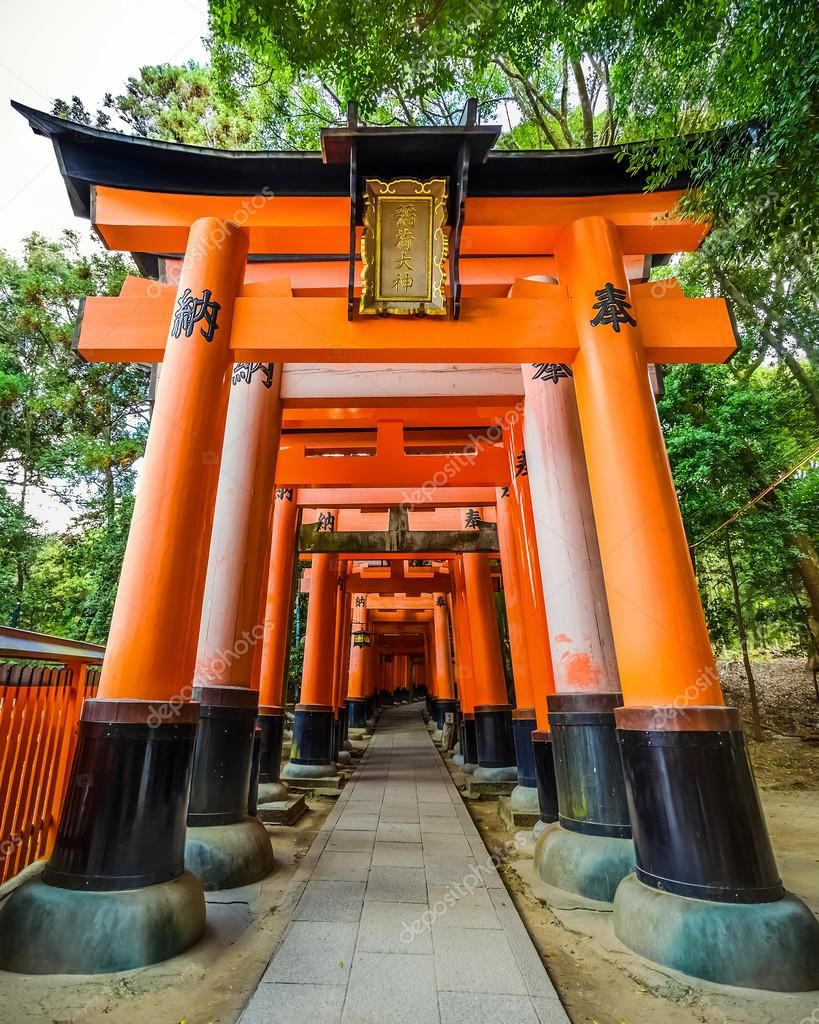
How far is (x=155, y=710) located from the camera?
3229 millimetres

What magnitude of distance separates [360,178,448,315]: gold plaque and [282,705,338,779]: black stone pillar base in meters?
8.42

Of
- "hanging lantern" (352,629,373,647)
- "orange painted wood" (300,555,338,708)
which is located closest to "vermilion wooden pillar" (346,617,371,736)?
"hanging lantern" (352,629,373,647)

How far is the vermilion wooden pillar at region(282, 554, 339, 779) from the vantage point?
10141mm

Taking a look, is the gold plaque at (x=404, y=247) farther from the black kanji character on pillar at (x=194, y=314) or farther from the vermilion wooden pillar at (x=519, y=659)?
the vermilion wooden pillar at (x=519, y=659)

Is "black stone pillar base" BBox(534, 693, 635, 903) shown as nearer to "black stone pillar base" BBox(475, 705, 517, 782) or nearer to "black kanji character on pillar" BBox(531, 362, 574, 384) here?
"black kanji character on pillar" BBox(531, 362, 574, 384)

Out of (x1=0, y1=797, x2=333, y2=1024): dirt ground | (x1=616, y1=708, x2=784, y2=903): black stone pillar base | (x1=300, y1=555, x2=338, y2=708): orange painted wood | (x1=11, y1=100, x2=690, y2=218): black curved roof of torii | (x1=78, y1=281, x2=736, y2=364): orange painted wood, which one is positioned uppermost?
(x1=11, y1=100, x2=690, y2=218): black curved roof of torii

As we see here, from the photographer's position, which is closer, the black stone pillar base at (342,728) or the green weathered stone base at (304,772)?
the green weathered stone base at (304,772)

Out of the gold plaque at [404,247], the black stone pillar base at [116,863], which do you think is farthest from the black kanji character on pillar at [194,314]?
the black stone pillar base at [116,863]

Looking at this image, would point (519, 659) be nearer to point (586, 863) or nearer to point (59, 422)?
point (586, 863)

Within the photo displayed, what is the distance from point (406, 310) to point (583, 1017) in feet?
14.5

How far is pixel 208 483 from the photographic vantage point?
386 centimetres

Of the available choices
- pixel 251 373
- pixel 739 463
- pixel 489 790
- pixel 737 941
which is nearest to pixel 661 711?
pixel 737 941

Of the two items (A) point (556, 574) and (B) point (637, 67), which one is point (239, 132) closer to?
(B) point (637, 67)

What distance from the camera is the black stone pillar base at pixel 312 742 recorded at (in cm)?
1004
